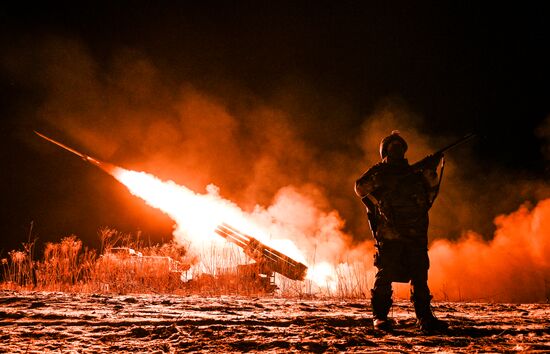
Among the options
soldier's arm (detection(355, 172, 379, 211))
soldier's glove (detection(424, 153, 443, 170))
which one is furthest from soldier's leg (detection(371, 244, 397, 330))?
soldier's glove (detection(424, 153, 443, 170))

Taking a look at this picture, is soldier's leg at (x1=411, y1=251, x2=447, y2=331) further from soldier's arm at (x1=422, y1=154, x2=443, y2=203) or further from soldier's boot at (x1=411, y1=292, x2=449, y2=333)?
soldier's arm at (x1=422, y1=154, x2=443, y2=203)

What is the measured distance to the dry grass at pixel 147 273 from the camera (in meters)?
8.55

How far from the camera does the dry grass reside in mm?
8555

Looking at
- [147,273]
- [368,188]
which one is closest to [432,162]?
[368,188]

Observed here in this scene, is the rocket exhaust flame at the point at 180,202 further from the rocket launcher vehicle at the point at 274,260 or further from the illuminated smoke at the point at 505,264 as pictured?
the illuminated smoke at the point at 505,264

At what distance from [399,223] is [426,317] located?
108cm

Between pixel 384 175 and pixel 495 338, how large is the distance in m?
2.10

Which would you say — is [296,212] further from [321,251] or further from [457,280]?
[457,280]

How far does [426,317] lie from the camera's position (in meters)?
4.10

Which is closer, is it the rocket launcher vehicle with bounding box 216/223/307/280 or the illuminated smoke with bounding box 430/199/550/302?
the rocket launcher vehicle with bounding box 216/223/307/280

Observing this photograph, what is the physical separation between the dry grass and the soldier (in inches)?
193

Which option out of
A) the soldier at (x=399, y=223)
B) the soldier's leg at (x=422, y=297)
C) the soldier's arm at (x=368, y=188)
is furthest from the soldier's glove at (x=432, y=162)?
the soldier's leg at (x=422, y=297)

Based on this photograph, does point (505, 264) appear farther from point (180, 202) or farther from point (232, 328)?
point (232, 328)

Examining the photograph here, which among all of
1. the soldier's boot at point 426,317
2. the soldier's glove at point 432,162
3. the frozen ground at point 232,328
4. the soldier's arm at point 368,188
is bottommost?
the frozen ground at point 232,328
